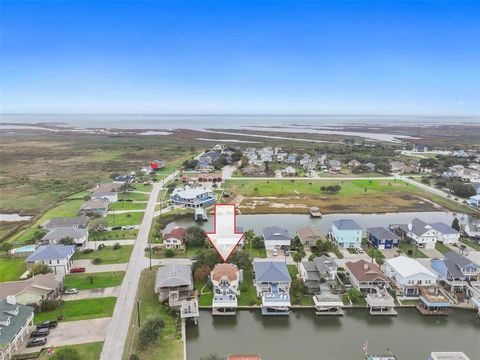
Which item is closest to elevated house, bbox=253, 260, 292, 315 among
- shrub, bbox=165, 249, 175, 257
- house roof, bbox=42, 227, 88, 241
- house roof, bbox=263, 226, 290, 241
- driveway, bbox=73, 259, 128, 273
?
house roof, bbox=263, 226, 290, 241

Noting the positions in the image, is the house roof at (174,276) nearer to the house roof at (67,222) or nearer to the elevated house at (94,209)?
the house roof at (67,222)

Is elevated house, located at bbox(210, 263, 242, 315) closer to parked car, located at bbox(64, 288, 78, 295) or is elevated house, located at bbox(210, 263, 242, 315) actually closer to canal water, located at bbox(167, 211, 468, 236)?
parked car, located at bbox(64, 288, 78, 295)

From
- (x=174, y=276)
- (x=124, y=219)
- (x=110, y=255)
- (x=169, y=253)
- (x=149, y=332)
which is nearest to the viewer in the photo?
(x=149, y=332)

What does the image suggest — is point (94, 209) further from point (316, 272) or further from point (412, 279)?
point (412, 279)

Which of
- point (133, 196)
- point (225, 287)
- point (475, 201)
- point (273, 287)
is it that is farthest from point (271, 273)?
point (475, 201)

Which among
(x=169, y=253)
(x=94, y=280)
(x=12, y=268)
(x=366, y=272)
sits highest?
(x=366, y=272)

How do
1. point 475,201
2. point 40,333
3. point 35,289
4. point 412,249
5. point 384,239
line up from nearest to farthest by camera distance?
point 40,333 → point 35,289 → point 384,239 → point 412,249 → point 475,201

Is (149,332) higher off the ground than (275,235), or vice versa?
(275,235)
